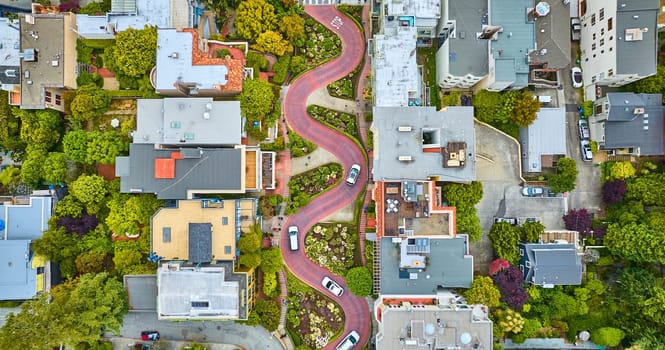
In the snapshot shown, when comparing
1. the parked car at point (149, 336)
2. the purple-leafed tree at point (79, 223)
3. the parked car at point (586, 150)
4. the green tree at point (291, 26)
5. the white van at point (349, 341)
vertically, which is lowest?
the white van at point (349, 341)

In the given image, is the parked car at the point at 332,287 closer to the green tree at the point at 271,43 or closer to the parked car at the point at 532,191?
the parked car at the point at 532,191

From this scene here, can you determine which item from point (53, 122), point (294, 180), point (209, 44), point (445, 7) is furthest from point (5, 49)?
point (445, 7)

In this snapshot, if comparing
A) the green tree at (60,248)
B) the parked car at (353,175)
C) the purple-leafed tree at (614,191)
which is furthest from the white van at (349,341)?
the purple-leafed tree at (614,191)

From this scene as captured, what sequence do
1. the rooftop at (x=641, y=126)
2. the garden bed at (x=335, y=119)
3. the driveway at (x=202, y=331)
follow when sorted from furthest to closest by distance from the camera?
the garden bed at (x=335, y=119) → the driveway at (x=202, y=331) → the rooftop at (x=641, y=126)

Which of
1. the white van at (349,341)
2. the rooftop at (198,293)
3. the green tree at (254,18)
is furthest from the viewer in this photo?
the white van at (349,341)

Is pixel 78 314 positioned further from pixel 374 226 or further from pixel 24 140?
pixel 374 226

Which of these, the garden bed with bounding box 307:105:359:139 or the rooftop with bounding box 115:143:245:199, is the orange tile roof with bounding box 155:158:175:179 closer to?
the rooftop with bounding box 115:143:245:199
